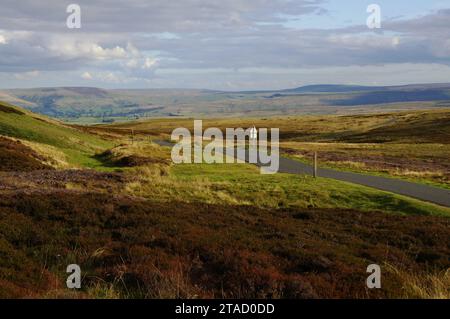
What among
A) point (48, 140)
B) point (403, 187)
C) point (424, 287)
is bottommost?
point (403, 187)

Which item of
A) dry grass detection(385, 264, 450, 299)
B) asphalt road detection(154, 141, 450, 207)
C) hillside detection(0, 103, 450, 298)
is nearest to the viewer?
dry grass detection(385, 264, 450, 299)

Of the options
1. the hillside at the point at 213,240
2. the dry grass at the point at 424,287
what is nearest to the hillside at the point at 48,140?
the hillside at the point at 213,240

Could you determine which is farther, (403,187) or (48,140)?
(48,140)

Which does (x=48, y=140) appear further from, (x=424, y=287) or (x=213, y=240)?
(x=424, y=287)

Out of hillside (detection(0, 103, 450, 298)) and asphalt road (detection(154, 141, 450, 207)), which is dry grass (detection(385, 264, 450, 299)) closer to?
hillside (detection(0, 103, 450, 298))

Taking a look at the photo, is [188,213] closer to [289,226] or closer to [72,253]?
[289,226]

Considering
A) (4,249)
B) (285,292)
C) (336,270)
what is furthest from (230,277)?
(4,249)

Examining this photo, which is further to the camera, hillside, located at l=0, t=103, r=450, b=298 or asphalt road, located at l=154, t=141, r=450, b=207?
asphalt road, located at l=154, t=141, r=450, b=207

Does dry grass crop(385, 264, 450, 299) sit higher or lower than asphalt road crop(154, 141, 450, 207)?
higher

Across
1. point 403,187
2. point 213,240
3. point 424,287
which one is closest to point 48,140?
point 403,187

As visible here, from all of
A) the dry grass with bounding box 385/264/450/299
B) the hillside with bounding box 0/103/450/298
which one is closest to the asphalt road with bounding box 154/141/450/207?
the hillside with bounding box 0/103/450/298

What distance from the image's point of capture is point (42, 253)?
13.2 meters

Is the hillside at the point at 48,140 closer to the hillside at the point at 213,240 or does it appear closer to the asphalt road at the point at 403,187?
the hillside at the point at 213,240
